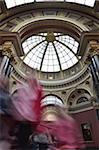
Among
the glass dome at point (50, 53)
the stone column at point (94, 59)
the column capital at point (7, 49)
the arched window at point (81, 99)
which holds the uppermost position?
the glass dome at point (50, 53)

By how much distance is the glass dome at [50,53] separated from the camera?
26.9m

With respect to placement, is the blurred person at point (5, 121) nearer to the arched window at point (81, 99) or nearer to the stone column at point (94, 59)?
the stone column at point (94, 59)

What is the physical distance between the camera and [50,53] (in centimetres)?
2847

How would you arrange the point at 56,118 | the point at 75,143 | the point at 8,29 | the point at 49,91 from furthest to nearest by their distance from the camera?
the point at 49,91 → the point at 8,29 → the point at 56,118 → the point at 75,143

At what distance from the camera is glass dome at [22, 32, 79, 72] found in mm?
26938

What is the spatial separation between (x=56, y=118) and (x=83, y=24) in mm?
12553

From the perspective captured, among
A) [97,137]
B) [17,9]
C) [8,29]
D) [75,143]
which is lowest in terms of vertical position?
[75,143]

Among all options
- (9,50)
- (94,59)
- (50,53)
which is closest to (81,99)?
(50,53)

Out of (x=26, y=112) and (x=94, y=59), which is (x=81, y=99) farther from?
(x=26, y=112)

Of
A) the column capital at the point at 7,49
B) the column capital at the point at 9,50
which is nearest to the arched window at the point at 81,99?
the column capital at the point at 9,50

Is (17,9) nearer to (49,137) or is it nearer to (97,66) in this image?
(97,66)

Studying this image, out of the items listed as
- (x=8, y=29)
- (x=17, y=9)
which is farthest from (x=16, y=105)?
(x=17, y=9)

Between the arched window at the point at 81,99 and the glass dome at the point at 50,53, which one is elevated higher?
the glass dome at the point at 50,53

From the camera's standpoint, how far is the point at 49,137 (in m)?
2.00
